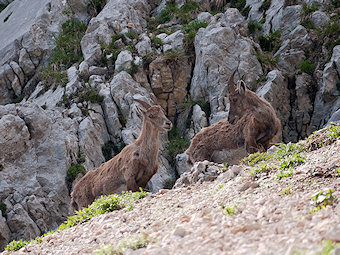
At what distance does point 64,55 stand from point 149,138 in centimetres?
1459

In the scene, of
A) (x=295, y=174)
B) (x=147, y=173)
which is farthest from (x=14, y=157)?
(x=295, y=174)

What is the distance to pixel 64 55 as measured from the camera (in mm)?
23797

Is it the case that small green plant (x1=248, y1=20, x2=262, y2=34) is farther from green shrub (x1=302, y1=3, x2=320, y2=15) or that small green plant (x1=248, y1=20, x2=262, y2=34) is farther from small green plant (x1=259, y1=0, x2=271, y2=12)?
green shrub (x1=302, y1=3, x2=320, y2=15)

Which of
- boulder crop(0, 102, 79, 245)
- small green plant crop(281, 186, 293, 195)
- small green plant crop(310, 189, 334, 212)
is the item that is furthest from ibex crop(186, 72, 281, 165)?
small green plant crop(310, 189, 334, 212)

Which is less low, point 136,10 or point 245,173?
point 136,10

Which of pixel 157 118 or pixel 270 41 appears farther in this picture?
pixel 270 41

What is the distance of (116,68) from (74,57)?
4.03 m

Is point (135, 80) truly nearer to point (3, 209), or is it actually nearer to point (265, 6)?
point (3, 209)

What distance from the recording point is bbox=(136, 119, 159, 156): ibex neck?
10789 mm

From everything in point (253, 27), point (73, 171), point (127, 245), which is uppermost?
point (127, 245)

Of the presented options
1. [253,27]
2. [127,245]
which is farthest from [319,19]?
[127,245]

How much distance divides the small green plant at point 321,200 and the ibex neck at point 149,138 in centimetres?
684

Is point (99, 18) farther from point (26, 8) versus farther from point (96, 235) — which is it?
point (96, 235)

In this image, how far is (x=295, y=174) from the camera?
5.46 m
